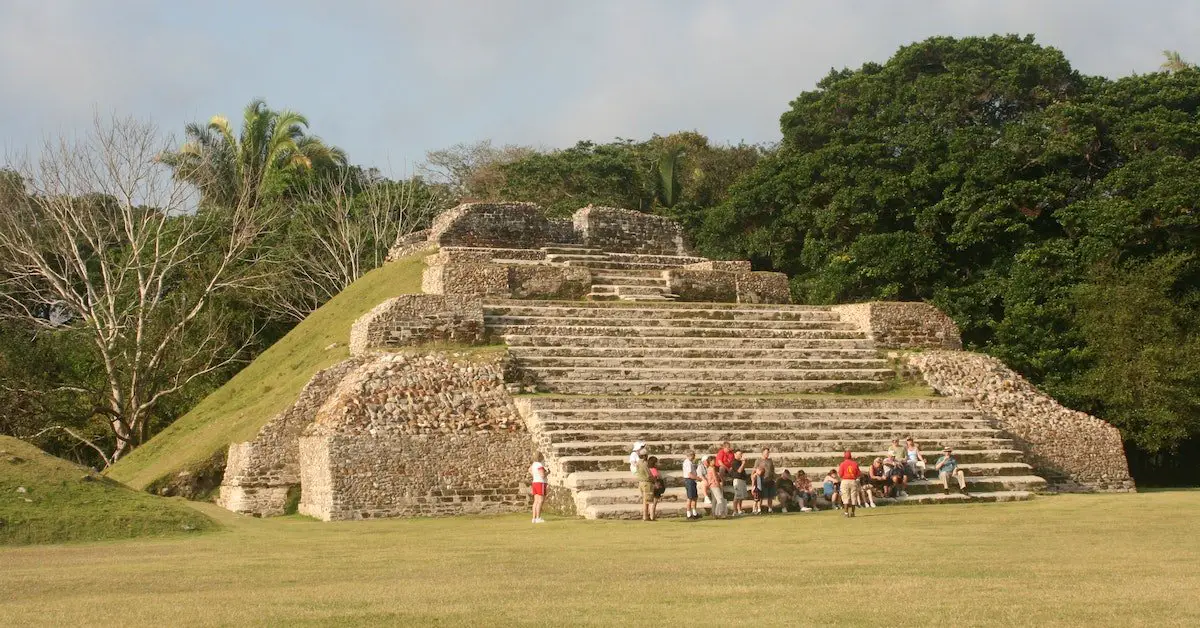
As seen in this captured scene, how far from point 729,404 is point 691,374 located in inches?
56.0

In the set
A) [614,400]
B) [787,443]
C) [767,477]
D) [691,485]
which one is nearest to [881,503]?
[787,443]

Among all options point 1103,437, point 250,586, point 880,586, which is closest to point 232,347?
point 1103,437

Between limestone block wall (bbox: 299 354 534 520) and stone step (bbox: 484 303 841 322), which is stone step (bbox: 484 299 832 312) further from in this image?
limestone block wall (bbox: 299 354 534 520)

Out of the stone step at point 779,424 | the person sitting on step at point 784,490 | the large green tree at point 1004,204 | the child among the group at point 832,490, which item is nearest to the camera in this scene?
the person sitting on step at point 784,490

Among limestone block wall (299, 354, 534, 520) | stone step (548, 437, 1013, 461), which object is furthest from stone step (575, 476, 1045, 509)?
limestone block wall (299, 354, 534, 520)

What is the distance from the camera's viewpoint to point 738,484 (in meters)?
14.6

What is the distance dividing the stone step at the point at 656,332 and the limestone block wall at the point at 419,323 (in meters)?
0.51

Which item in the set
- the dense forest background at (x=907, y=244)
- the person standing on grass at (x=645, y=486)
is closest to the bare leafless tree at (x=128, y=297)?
the dense forest background at (x=907, y=244)

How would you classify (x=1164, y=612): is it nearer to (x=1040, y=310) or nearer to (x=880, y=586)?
(x=880, y=586)

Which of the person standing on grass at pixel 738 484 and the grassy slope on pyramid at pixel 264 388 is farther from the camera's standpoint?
the grassy slope on pyramid at pixel 264 388

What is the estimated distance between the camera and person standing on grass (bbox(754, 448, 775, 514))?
14789 millimetres

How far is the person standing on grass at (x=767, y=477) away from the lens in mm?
14789

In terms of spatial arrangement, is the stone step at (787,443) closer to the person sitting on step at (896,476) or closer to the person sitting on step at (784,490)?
the person sitting on step at (896,476)

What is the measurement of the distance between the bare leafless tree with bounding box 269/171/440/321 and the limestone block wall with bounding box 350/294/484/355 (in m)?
14.3
